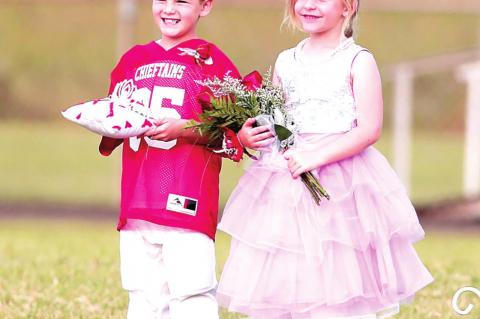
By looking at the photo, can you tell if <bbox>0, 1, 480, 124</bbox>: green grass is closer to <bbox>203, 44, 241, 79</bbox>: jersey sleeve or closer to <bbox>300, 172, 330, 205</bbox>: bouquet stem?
<bbox>203, 44, 241, 79</bbox>: jersey sleeve

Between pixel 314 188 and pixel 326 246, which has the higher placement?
pixel 314 188

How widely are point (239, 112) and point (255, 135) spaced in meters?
0.10

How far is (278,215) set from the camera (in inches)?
163

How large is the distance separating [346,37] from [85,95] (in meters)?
15.2

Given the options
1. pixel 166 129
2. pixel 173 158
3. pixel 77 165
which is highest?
pixel 166 129

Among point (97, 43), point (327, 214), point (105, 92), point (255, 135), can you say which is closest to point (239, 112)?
point (255, 135)

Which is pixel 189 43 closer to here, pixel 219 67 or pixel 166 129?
pixel 219 67

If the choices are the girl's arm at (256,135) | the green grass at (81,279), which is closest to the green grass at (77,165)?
the green grass at (81,279)

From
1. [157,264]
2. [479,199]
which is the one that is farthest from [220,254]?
[479,199]

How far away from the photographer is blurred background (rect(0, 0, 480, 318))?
1112cm

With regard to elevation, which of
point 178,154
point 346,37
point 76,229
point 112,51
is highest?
point 112,51

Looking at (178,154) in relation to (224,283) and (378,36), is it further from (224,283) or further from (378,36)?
(378,36)

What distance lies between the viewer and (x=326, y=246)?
4.09 meters

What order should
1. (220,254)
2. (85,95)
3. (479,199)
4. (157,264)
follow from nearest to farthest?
(157,264) < (220,254) < (479,199) < (85,95)
